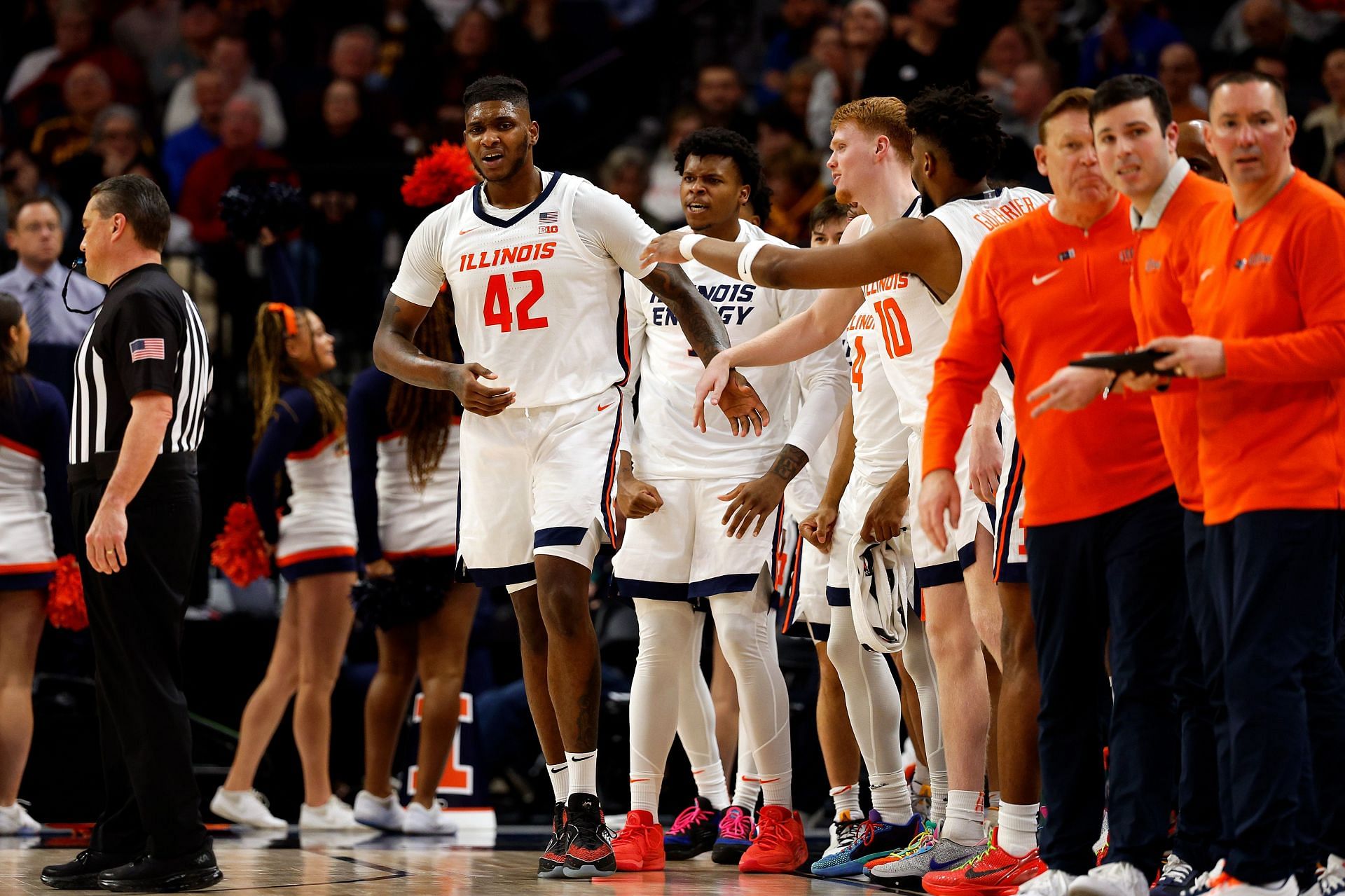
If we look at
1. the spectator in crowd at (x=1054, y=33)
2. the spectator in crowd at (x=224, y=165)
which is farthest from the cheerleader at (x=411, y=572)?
the spectator in crowd at (x=1054, y=33)

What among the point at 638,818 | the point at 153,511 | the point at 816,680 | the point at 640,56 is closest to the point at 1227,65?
the point at 640,56

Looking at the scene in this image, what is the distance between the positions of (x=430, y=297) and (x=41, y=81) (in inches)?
330

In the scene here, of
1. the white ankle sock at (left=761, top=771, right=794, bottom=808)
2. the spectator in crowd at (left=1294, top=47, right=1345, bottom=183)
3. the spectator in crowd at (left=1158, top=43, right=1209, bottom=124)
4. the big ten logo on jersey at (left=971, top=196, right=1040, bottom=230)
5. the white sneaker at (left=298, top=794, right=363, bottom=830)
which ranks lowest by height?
the white sneaker at (left=298, top=794, right=363, bottom=830)

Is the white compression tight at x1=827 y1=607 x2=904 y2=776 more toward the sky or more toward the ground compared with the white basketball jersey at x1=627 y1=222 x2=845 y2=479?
more toward the ground

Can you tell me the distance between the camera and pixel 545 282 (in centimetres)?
581

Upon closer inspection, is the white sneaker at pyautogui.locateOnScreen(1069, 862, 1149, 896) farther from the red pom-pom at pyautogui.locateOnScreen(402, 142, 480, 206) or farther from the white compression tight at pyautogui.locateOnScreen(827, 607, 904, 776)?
the red pom-pom at pyautogui.locateOnScreen(402, 142, 480, 206)

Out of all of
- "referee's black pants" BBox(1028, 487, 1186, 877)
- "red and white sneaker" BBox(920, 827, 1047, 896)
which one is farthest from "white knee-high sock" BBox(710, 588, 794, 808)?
"referee's black pants" BBox(1028, 487, 1186, 877)

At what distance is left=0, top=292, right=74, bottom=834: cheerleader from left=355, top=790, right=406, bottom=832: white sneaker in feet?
4.63

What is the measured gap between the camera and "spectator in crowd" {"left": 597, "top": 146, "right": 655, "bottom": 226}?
11500mm

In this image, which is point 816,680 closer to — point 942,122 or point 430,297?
point 430,297

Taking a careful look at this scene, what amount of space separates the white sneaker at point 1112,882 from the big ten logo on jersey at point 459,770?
403cm

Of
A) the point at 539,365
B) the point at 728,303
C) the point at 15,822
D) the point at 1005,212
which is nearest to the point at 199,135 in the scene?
the point at 15,822

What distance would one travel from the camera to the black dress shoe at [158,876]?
511 cm

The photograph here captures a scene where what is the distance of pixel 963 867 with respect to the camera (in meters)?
4.77
